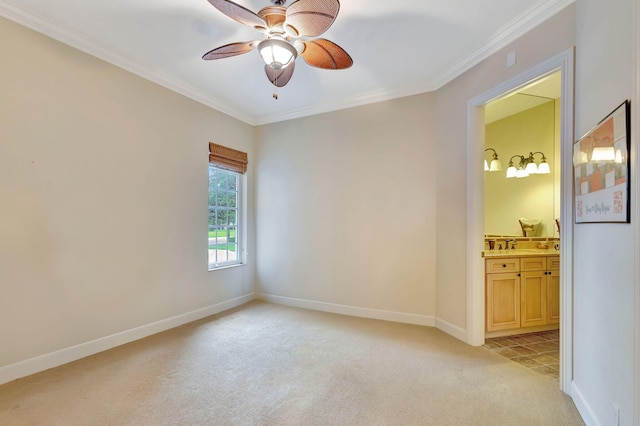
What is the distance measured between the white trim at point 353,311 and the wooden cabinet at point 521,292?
Result: 2.33 ft

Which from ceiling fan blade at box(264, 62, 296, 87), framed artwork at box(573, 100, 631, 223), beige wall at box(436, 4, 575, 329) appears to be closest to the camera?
framed artwork at box(573, 100, 631, 223)

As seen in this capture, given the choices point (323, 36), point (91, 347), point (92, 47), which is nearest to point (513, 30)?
point (323, 36)

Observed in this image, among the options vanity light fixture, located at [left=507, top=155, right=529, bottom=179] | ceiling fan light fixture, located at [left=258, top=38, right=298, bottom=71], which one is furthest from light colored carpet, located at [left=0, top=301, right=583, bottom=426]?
vanity light fixture, located at [left=507, top=155, right=529, bottom=179]

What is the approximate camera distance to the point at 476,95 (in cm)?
295

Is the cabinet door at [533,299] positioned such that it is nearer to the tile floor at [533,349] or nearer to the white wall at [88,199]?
the tile floor at [533,349]

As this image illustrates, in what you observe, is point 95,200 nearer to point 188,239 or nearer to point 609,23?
point 188,239

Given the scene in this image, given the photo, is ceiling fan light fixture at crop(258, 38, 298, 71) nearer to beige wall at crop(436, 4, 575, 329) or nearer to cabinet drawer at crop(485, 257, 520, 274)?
beige wall at crop(436, 4, 575, 329)

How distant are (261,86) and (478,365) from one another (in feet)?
12.3

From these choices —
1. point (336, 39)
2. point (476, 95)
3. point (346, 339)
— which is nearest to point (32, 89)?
point (336, 39)

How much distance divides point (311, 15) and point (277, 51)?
409mm

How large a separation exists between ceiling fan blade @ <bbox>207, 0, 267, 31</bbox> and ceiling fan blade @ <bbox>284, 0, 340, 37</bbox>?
19 cm

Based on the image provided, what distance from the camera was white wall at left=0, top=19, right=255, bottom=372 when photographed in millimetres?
2322

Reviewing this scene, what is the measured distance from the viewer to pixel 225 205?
14.3 ft

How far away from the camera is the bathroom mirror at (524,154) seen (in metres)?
4.03
